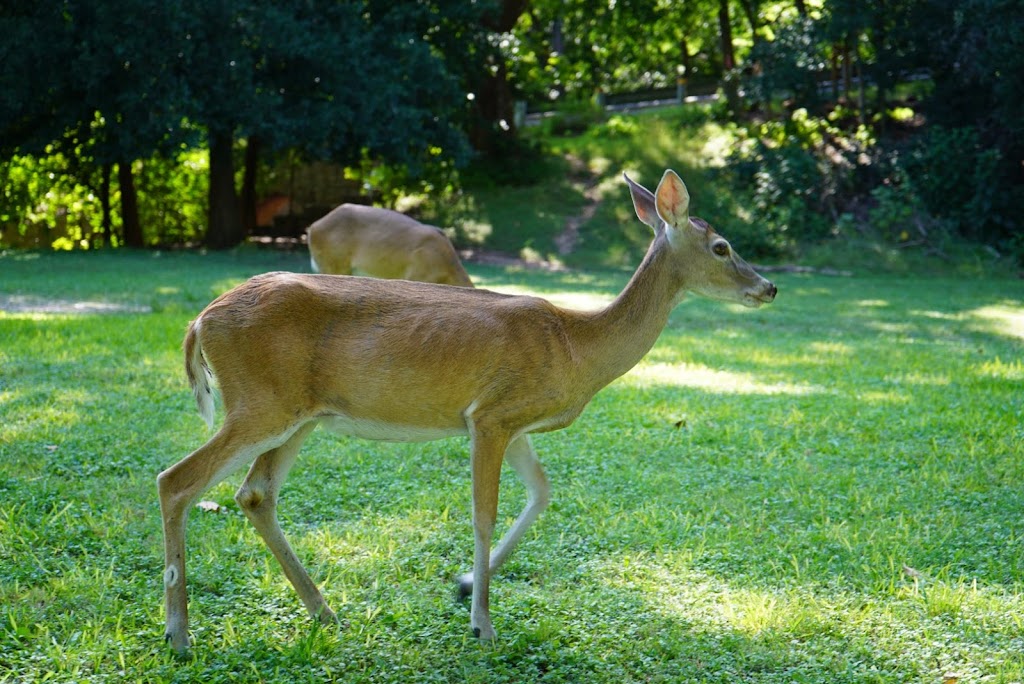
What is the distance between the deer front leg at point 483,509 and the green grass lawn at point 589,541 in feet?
0.44

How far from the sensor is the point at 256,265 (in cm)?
2103

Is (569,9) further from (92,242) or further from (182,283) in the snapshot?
(182,283)

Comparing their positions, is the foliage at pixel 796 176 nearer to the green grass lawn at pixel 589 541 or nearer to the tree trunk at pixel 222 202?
the tree trunk at pixel 222 202

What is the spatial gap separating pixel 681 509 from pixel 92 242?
27474 mm

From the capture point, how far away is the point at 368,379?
14.5 ft

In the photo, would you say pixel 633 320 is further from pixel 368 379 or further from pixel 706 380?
pixel 706 380

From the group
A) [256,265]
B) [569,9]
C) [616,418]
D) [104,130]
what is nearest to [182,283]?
[256,265]

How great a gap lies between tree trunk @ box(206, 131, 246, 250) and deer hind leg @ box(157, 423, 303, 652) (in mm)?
21890

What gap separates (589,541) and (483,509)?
3.92 feet

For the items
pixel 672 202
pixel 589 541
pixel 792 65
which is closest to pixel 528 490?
pixel 589 541

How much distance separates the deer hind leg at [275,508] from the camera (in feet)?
14.5

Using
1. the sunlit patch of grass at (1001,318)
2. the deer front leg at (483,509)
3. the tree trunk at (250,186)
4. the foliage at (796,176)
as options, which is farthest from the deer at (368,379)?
the tree trunk at (250,186)

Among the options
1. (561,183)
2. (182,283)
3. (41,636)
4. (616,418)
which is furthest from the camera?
(561,183)

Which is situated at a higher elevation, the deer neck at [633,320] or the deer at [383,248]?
the deer neck at [633,320]
